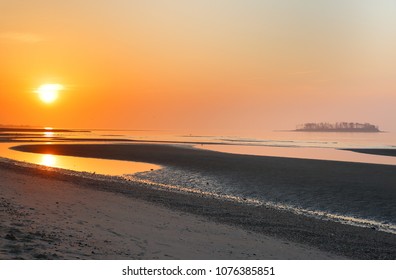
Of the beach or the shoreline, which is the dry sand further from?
the shoreline

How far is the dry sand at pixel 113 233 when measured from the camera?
11844mm

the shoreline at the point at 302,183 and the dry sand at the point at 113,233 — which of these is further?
the shoreline at the point at 302,183

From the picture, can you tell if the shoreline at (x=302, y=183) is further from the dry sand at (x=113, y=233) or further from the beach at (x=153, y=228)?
the dry sand at (x=113, y=233)

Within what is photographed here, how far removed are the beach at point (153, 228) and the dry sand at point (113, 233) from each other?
3cm

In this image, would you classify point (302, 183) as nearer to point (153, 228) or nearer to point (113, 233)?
point (153, 228)

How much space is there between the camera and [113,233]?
14242 millimetres

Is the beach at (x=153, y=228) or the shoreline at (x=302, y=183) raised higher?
the shoreline at (x=302, y=183)

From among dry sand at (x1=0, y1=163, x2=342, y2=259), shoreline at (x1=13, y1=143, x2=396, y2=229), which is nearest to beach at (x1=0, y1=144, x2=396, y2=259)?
dry sand at (x1=0, y1=163, x2=342, y2=259)

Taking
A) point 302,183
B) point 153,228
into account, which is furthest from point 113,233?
point 302,183

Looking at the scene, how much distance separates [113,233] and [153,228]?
1893mm

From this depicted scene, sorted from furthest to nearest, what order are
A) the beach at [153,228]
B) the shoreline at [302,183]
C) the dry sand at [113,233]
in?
1. the shoreline at [302,183]
2. the beach at [153,228]
3. the dry sand at [113,233]

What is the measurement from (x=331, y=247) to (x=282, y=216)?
211 inches

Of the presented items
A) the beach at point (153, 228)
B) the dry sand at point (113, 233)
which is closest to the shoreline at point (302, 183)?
the beach at point (153, 228)

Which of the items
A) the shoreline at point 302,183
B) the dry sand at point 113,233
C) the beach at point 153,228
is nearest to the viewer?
the dry sand at point 113,233
